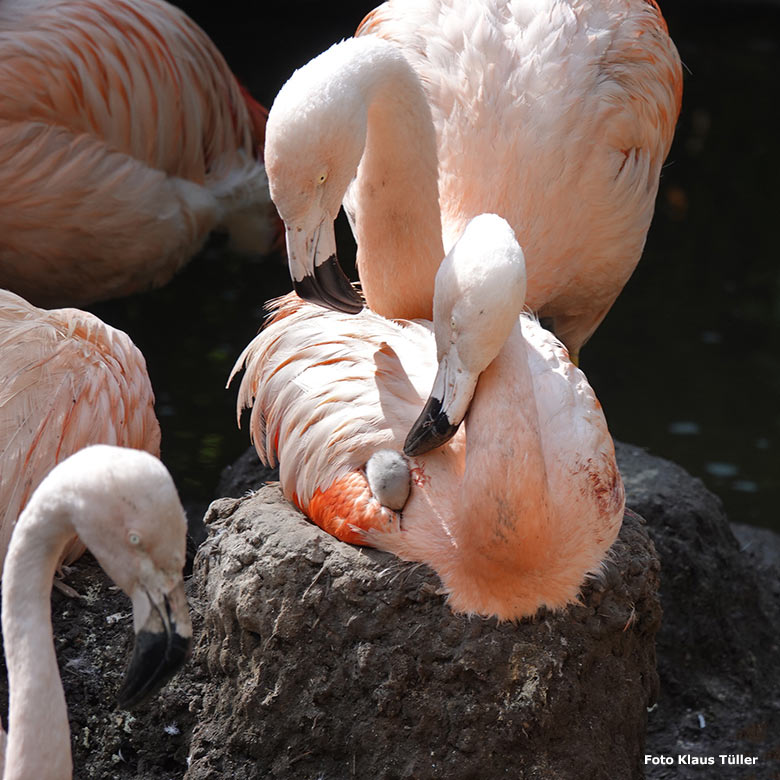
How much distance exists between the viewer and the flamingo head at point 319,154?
307 cm

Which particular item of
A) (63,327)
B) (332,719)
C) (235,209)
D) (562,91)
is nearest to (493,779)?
(332,719)

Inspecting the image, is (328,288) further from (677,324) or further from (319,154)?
(677,324)

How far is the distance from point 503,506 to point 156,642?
892 millimetres

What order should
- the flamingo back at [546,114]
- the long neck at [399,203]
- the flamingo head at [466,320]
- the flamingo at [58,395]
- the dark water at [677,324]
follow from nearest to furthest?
the flamingo head at [466,320] < the flamingo at [58,395] < the long neck at [399,203] < the flamingo back at [546,114] < the dark water at [677,324]

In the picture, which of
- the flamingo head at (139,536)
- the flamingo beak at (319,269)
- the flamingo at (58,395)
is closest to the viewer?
the flamingo head at (139,536)

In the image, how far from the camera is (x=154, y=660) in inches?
97.6

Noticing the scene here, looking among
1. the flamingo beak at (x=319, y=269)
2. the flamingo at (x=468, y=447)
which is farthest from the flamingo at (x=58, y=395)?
the flamingo beak at (x=319, y=269)

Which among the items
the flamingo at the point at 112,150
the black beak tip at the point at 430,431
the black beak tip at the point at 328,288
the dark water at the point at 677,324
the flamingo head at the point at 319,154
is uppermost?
the flamingo head at the point at 319,154

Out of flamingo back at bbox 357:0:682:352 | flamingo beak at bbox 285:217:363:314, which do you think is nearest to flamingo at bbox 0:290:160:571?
flamingo beak at bbox 285:217:363:314

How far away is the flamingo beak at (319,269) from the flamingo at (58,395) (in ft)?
2.35

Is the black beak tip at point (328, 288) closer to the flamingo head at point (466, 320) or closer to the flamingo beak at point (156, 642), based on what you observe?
the flamingo head at point (466, 320)

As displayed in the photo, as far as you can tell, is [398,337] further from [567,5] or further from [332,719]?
[567,5]

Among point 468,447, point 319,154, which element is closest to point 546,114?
point 319,154

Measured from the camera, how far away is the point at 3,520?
330 centimetres
